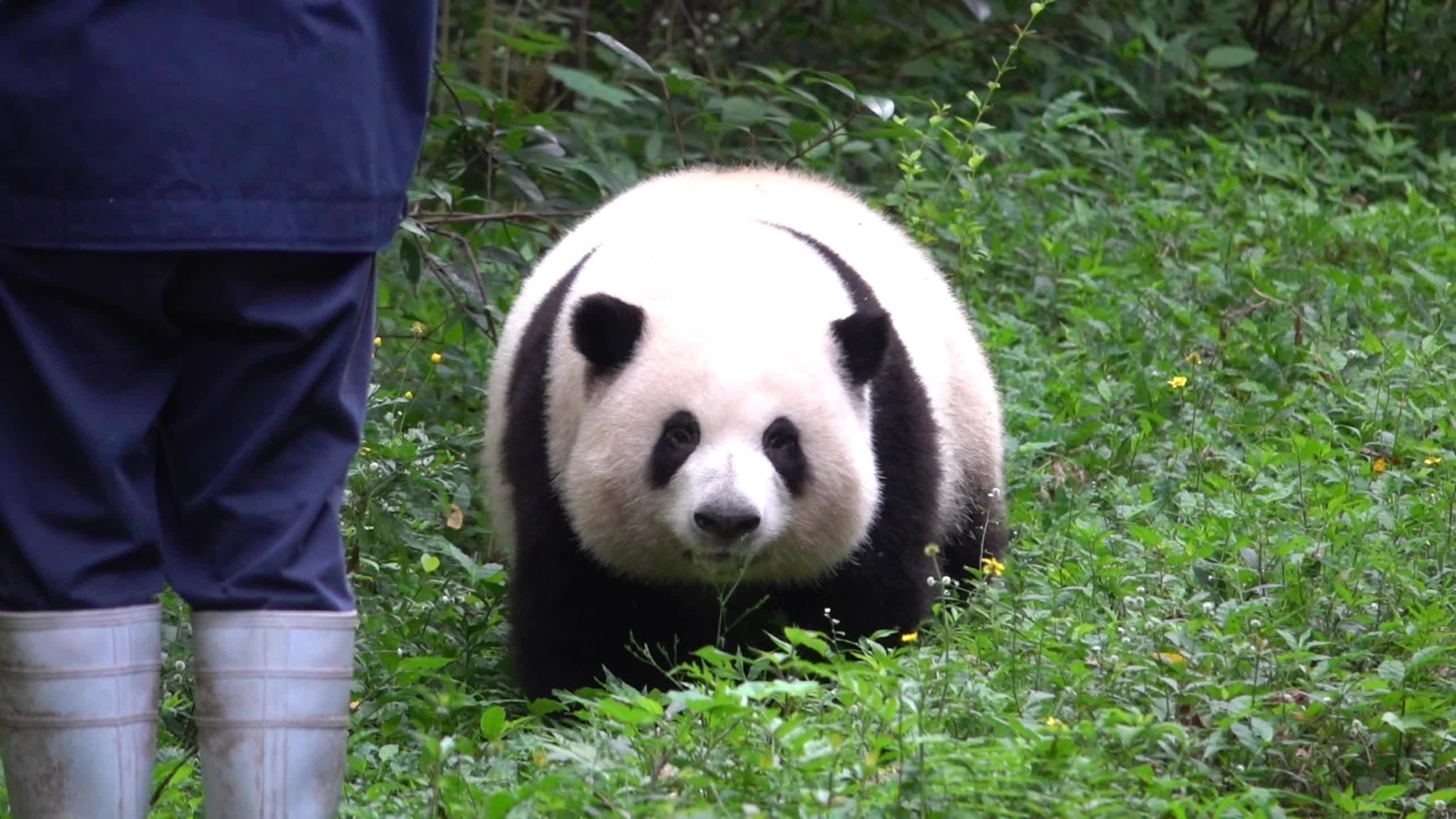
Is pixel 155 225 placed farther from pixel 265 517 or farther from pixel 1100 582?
pixel 1100 582

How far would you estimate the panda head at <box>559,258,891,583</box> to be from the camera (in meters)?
4.47

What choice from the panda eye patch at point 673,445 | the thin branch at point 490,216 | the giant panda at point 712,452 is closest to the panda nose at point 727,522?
the giant panda at point 712,452

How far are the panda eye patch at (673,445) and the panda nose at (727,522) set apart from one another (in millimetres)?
161

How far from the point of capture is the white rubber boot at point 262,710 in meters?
3.03

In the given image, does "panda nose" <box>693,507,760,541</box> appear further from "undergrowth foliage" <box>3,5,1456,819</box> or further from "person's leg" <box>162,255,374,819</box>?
"person's leg" <box>162,255,374,819</box>

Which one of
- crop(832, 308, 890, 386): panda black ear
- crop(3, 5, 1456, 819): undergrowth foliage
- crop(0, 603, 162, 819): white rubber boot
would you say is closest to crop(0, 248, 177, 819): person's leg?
crop(0, 603, 162, 819): white rubber boot

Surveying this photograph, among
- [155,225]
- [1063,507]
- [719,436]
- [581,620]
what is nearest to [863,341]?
[719,436]

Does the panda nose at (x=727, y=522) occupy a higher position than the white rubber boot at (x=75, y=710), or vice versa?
the panda nose at (x=727, y=522)

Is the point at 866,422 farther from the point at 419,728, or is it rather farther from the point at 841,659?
the point at 419,728

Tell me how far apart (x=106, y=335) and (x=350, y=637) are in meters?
0.60

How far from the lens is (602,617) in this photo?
191 inches

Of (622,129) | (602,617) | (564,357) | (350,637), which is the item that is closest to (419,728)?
(602,617)

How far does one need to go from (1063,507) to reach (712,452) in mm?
1706

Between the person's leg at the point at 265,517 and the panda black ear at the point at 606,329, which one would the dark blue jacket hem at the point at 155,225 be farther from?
the panda black ear at the point at 606,329
